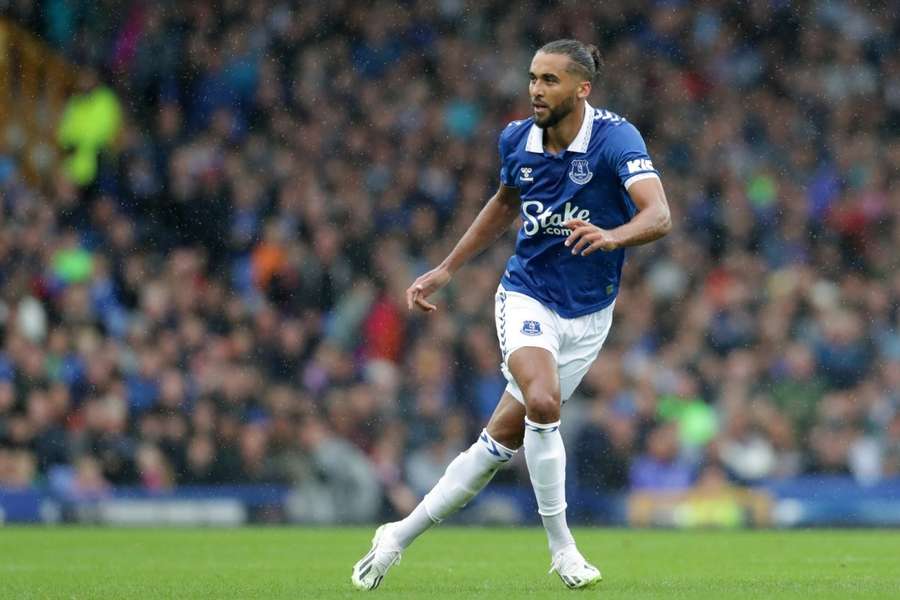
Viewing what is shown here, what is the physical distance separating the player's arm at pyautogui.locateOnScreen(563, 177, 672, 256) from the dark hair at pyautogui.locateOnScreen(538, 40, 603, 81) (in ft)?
2.01

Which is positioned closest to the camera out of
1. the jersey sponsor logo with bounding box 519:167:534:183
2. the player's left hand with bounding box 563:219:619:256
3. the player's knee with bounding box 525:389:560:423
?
the player's left hand with bounding box 563:219:619:256

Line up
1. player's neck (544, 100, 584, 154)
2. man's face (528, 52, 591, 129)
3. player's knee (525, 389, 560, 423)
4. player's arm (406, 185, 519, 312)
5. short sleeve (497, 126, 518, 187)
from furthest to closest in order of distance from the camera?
player's arm (406, 185, 519, 312) → short sleeve (497, 126, 518, 187) → player's neck (544, 100, 584, 154) → man's face (528, 52, 591, 129) → player's knee (525, 389, 560, 423)

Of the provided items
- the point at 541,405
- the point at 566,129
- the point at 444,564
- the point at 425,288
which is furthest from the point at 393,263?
the point at 541,405

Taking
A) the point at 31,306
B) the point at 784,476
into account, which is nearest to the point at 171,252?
the point at 31,306

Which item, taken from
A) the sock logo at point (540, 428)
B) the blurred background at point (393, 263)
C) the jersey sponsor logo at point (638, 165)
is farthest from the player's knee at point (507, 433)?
the blurred background at point (393, 263)

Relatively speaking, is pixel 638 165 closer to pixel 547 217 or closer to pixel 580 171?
pixel 580 171

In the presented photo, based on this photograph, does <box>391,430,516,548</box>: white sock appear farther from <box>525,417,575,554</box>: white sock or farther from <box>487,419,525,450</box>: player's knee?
<box>525,417,575,554</box>: white sock

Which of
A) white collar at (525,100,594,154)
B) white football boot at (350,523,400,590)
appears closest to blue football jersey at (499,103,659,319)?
white collar at (525,100,594,154)

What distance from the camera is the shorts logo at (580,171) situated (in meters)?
7.40

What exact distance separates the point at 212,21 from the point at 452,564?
37.1ft

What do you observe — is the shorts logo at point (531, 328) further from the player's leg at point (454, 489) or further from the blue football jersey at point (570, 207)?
the player's leg at point (454, 489)

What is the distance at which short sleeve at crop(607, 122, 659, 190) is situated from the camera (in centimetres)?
714

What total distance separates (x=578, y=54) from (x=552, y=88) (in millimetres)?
186

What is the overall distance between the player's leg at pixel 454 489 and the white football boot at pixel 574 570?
0.46m
